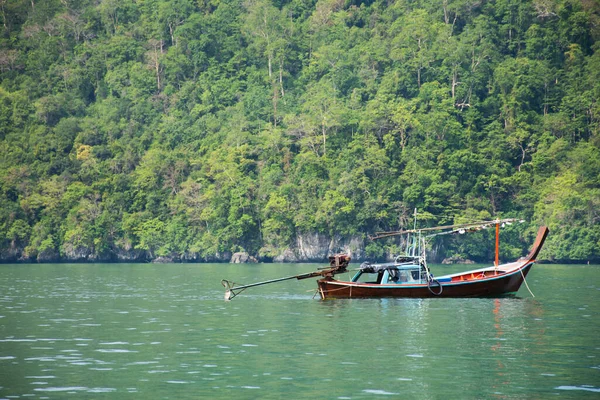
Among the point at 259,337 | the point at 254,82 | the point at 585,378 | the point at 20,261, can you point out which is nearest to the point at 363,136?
the point at 254,82

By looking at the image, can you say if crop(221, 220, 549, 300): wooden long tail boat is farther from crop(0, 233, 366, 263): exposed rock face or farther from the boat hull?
crop(0, 233, 366, 263): exposed rock face

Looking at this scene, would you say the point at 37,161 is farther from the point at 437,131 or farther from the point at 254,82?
the point at 437,131

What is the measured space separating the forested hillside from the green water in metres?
64.9

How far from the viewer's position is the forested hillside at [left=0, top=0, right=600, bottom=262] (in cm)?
12056

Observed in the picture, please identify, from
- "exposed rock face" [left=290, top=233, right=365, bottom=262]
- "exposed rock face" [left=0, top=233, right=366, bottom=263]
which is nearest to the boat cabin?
"exposed rock face" [left=0, top=233, right=366, bottom=263]

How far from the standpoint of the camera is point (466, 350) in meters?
32.7

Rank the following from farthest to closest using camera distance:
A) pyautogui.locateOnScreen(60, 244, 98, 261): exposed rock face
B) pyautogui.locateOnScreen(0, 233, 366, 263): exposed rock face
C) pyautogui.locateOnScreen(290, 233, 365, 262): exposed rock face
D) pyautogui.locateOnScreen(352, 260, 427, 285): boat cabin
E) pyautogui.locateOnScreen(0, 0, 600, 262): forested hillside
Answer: pyautogui.locateOnScreen(60, 244, 98, 261): exposed rock face → pyautogui.locateOnScreen(0, 0, 600, 262): forested hillside → pyautogui.locateOnScreen(0, 233, 366, 263): exposed rock face → pyautogui.locateOnScreen(290, 233, 365, 262): exposed rock face → pyautogui.locateOnScreen(352, 260, 427, 285): boat cabin

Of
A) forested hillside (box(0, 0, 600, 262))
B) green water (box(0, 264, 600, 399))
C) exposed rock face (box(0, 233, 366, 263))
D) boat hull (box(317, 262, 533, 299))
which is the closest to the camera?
green water (box(0, 264, 600, 399))

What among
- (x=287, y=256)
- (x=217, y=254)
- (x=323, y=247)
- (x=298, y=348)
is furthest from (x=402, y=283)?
(x=217, y=254)

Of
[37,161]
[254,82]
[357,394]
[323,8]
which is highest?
[323,8]

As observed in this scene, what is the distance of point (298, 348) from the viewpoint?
33.2 m

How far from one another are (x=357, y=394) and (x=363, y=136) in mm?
104279

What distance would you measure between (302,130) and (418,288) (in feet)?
272

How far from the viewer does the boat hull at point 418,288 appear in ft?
169
